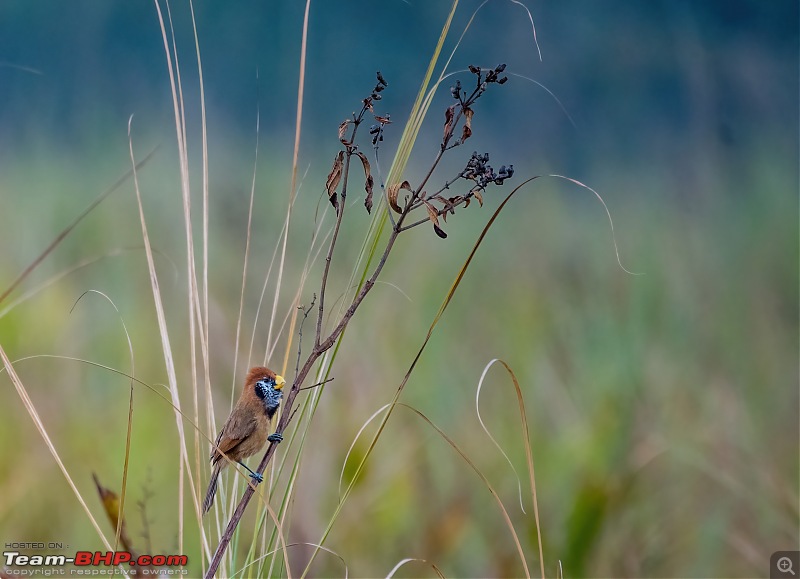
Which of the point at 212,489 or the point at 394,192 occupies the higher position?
the point at 394,192

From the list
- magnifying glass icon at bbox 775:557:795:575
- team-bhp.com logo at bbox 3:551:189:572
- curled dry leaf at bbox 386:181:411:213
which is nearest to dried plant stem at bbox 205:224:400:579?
curled dry leaf at bbox 386:181:411:213

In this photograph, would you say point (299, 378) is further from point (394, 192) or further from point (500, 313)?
point (500, 313)

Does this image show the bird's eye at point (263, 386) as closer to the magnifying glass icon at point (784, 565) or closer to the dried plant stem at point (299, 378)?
the dried plant stem at point (299, 378)

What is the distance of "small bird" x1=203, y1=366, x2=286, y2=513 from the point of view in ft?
2.44

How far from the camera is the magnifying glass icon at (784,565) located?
1.26m

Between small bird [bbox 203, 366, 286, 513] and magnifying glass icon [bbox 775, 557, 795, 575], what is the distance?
0.92m

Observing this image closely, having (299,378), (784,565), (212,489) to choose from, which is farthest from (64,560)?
(784,565)

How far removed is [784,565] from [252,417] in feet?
3.11

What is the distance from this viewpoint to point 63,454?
1.26 m

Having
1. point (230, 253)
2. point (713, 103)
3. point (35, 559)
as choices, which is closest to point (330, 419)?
point (230, 253)

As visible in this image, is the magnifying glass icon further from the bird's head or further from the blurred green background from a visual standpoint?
the bird's head

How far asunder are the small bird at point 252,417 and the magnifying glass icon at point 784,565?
0.92m

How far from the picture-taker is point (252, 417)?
75 cm

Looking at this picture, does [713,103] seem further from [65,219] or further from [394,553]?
[65,219]
